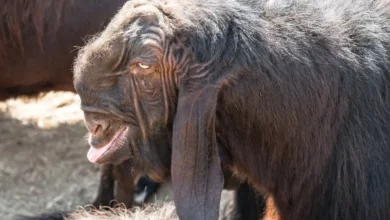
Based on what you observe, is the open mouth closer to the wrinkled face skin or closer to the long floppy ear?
the wrinkled face skin

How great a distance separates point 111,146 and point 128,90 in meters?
0.23

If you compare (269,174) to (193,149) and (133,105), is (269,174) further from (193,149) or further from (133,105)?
(133,105)

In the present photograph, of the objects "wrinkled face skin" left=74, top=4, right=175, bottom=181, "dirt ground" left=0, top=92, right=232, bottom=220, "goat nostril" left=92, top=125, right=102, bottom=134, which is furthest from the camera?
"dirt ground" left=0, top=92, right=232, bottom=220

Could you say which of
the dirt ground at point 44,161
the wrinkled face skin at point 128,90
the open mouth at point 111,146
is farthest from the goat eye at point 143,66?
the dirt ground at point 44,161

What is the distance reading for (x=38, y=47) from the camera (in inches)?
191

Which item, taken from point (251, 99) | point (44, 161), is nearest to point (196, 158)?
point (251, 99)

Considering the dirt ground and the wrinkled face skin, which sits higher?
the wrinkled face skin

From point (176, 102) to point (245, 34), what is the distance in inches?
11.7

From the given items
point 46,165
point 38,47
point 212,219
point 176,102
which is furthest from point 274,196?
point 46,165

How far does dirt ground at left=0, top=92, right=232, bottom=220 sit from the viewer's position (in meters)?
4.97

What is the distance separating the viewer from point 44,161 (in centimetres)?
540

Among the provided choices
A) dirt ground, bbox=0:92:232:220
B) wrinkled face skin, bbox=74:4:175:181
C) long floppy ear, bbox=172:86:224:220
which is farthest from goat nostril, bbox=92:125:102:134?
dirt ground, bbox=0:92:232:220

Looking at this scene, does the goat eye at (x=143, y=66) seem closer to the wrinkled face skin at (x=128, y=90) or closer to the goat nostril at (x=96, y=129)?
the wrinkled face skin at (x=128, y=90)

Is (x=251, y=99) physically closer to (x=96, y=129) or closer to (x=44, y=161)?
(x=96, y=129)
